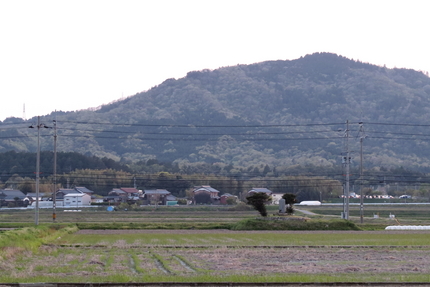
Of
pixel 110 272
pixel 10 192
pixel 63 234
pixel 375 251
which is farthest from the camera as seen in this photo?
pixel 10 192

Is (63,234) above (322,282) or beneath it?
beneath

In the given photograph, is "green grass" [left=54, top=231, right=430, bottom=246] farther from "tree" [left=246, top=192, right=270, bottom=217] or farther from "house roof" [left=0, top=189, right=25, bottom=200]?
"house roof" [left=0, top=189, right=25, bottom=200]

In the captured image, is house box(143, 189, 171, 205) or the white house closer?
the white house

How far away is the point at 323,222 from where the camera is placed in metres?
59.3

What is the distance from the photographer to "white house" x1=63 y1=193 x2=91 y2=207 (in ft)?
411

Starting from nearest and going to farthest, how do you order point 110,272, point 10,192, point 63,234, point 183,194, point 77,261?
1. point 110,272
2. point 77,261
3. point 63,234
4. point 10,192
5. point 183,194

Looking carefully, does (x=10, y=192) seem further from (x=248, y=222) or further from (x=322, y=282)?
(x=322, y=282)

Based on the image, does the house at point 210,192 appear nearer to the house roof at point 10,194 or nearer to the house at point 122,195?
the house at point 122,195

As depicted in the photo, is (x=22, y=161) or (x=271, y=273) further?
(x=22, y=161)

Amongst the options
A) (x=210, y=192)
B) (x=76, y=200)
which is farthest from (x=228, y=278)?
(x=210, y=192)

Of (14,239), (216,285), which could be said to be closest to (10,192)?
(14,239)

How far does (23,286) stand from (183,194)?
135 metres

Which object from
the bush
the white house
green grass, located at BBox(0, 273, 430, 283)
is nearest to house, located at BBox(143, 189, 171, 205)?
the white house

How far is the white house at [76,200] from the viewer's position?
4934 inches
